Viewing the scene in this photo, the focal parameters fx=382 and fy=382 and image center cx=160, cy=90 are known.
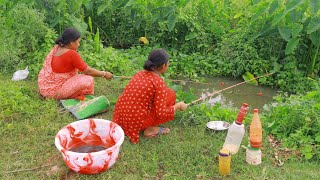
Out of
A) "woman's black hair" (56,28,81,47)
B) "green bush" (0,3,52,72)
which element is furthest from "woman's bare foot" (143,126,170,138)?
"green bush" (0,3,52,72)

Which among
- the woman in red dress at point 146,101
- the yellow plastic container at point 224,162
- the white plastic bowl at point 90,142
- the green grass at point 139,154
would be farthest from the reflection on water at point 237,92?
the white plastic bowl at point 90,142

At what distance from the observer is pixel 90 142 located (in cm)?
377

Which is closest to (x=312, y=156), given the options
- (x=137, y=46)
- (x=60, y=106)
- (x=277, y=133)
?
(x=277, y=133)

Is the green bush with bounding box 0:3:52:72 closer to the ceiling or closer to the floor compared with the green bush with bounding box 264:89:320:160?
closer to the ceiling

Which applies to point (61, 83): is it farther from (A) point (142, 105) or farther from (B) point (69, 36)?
(A) point (142, 105)

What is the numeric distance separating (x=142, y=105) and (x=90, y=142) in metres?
0.63

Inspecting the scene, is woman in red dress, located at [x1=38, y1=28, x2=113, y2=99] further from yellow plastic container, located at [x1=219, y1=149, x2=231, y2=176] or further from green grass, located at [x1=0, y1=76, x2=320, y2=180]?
yellow plastic container, located at [x1=219, y1=149, x2=231, y2=176]

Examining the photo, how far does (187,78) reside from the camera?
6000mm

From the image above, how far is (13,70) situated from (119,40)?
204 cm

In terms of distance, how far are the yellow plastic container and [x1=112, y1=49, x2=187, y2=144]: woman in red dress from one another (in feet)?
2.32

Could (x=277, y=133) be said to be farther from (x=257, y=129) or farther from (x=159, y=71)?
(x=159, y=71)

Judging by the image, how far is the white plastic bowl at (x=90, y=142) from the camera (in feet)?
10.3

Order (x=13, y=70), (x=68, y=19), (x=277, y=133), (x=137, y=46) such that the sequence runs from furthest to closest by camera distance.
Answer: (x=137, y=46) < (x=68, y=19) < (x=13, y=70) < (x=277, y=133)

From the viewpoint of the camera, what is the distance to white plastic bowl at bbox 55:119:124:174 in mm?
3139
